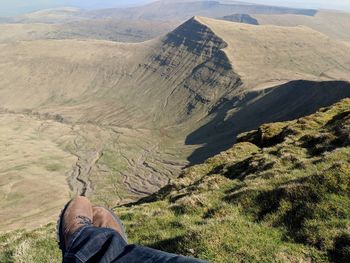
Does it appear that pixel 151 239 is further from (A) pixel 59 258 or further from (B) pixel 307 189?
(B) pixel 307 189

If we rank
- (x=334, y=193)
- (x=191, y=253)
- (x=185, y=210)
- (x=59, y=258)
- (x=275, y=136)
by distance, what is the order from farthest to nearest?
1. (x=275, y=136)
2. (x=185, y=210)
3. (x=334, y=193)
4. (x=59, y=258)
5. (x=191, y=253)

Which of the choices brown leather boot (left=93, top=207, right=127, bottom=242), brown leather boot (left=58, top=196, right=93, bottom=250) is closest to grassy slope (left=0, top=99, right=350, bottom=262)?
brown leather boot (left=93, top=207, right=127, bottom=242)

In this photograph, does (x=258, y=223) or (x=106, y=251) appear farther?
(x=258, y=223)

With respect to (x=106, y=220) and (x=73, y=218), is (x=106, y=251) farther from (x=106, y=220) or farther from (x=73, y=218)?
(x=106, y=220)

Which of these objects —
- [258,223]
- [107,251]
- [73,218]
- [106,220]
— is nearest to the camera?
[107,251]

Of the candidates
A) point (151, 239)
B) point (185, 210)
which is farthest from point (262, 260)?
point (185, 210)

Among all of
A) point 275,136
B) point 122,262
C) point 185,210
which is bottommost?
point 275,136

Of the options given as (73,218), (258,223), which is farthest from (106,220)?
(258,223)

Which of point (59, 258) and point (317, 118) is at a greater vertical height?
point (59, 258)
